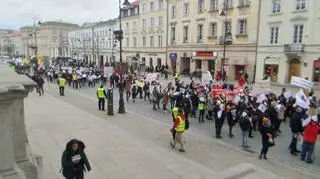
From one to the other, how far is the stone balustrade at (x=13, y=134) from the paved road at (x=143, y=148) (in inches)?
109

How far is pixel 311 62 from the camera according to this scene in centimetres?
2720

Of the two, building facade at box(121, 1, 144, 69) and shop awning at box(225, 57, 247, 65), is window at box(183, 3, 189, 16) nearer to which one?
shop awning at box(225, 57, 247, 65)

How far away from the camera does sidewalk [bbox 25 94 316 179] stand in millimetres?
8594

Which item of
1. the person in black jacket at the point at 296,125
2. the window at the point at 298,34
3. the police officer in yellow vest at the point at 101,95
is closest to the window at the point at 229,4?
the window at the point at 298,34

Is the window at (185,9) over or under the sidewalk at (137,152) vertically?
over

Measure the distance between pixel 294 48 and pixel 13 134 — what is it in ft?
90.6

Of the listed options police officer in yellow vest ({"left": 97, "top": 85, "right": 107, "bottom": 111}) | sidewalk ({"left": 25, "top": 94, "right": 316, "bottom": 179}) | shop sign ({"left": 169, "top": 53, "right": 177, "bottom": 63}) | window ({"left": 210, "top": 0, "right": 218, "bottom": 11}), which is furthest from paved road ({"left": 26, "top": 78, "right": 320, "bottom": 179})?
shop sign ({"left": 169, "top": 53, "right": 177, "bottom": 63})

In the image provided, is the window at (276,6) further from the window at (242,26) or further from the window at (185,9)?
the window at (185,9)

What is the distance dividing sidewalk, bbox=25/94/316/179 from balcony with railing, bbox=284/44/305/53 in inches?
740

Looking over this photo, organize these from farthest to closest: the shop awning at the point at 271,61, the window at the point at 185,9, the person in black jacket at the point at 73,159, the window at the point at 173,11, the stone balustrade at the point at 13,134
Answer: the window at the point at 173,11, the window at the point at 185,9, the shop awning at the point at 271,61, the person in black jacket at the point at 73,159, the stone balustrade at the point at 13,134

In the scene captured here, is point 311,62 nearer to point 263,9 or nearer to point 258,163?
point 263,9

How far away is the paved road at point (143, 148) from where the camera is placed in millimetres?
8750

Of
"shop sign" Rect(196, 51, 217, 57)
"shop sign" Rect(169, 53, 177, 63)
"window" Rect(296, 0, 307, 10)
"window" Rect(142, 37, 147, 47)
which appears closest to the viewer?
"window" Rect(296, 0, 307, 10)

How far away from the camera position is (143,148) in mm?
10570
